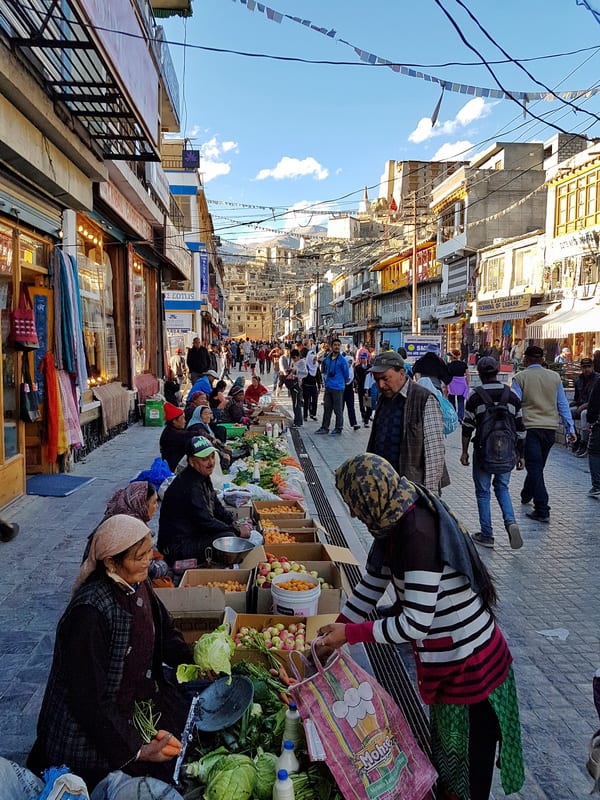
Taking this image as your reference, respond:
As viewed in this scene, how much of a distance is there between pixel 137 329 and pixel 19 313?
27.6 ft

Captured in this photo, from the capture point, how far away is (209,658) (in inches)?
117

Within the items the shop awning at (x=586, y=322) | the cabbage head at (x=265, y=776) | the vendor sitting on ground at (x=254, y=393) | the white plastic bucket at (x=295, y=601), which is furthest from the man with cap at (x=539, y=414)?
the shop awning at (x=586, y=322)

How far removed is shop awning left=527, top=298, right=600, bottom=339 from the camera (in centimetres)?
2067

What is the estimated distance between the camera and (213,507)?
17.3 ft

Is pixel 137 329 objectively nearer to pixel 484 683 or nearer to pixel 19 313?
pixel 19 313

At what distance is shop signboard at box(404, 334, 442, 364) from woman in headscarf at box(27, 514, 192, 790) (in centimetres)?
1360

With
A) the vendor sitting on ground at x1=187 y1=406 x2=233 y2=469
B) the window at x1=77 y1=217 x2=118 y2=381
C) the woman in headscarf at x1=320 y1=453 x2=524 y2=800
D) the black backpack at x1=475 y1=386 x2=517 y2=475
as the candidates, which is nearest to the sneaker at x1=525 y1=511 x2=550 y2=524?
the black backpack at x1=475 y1=386 x2=517 y2=475

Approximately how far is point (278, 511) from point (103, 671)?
13.2ft

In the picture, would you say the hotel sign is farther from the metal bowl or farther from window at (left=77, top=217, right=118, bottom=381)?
the metal bowl

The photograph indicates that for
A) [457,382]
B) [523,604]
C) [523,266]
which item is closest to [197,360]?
[457,382]

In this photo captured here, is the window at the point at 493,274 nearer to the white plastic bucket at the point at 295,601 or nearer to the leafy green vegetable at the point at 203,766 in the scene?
the white plastic bucket at the point at 295,601

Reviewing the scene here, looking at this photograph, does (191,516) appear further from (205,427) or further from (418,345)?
(418,345)

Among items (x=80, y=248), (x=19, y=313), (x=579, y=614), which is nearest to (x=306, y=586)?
(x=579, y=614)

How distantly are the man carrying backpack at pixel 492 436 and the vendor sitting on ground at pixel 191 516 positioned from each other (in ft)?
9.45
